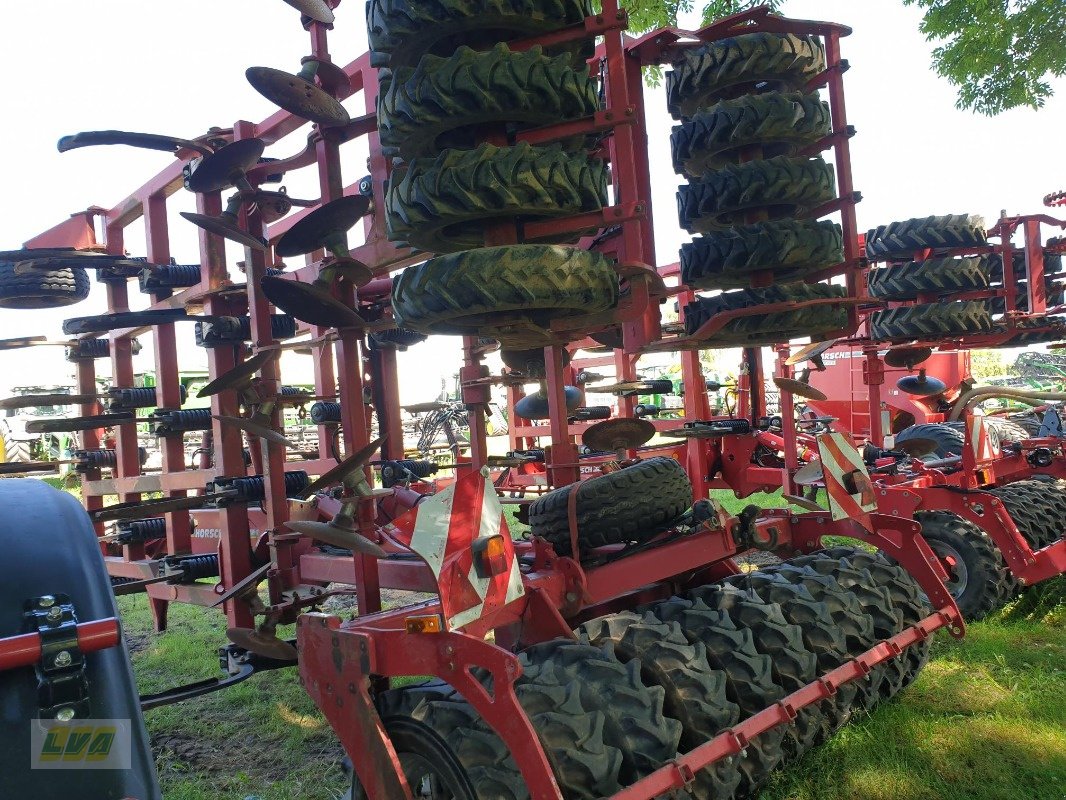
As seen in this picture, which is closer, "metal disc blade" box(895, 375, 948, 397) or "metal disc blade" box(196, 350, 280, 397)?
"metal disc blade" box(196, 350, 280, 397)

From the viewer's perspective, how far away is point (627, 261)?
3.00 metres

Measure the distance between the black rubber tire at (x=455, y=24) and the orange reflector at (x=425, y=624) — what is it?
1.99m

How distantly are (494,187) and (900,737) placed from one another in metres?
2.70

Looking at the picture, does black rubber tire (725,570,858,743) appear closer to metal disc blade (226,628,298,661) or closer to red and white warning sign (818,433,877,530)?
red and white warning sign (818,433,877,530)

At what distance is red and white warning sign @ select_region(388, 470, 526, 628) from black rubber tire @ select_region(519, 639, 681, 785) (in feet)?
0.78

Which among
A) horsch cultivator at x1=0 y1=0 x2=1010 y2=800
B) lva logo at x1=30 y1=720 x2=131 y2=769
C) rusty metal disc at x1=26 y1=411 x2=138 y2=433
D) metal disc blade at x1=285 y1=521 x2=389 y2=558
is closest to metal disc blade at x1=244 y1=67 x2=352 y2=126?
horsch cultivator at x1=0 y1=0 x2=1010 y2=800

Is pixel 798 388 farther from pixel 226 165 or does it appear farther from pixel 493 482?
pixel 226 165

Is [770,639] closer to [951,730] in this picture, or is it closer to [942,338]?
[951,730]

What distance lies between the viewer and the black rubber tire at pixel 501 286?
257 cm

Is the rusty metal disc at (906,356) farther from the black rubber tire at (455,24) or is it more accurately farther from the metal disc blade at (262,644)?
the metal disc blade at (262,644)

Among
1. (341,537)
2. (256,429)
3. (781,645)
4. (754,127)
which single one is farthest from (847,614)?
(256,429)

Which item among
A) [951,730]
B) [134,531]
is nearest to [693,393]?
[951,730]

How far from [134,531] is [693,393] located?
4549 mm

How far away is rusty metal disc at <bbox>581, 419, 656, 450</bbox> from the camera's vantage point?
3.87 m
